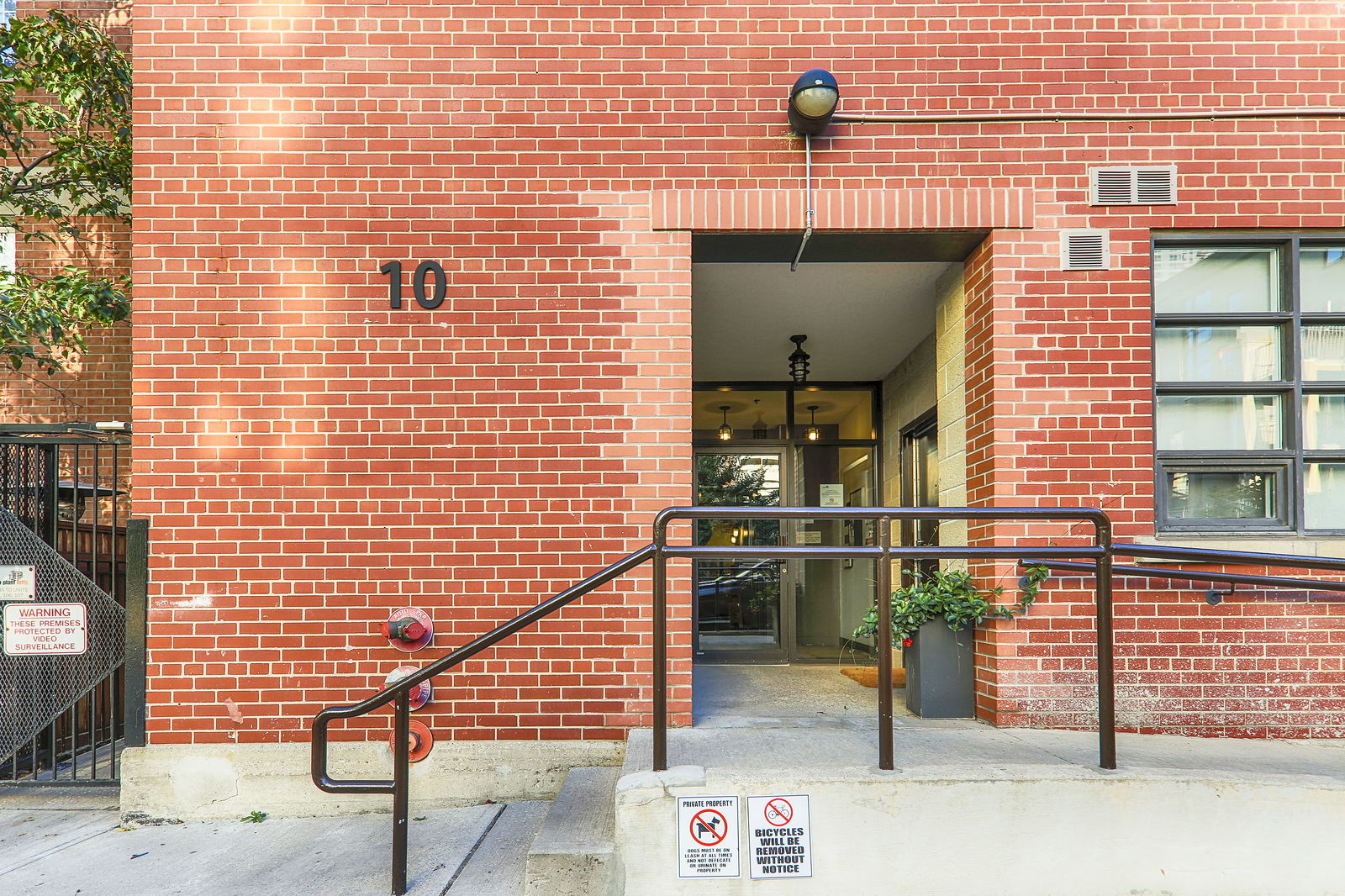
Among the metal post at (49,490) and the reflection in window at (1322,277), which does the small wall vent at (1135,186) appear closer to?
Result: the reflection in window at (1322,277)

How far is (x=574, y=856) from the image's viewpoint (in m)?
3.17

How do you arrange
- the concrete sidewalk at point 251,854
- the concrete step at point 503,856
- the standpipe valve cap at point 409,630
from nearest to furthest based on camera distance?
the concrete step at point 503,856 → the concrete sidewalk at point 251,854 → the standpipe valve cap at point 409,630

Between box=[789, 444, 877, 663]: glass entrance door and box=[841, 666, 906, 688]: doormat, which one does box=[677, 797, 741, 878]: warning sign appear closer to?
box=[841, 666, 906, 688]: doormat

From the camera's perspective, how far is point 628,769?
346 centimetres

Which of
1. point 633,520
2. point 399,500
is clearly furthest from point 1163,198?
point 399,500

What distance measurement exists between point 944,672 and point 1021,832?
154 cm

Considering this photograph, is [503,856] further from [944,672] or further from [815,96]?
[815,96]

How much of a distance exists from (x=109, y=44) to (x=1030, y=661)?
7672 millimetres

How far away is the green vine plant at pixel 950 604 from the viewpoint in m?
4.58

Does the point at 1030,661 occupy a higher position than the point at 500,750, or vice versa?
the point at 1030,661

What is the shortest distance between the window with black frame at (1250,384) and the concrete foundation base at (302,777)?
364 cm

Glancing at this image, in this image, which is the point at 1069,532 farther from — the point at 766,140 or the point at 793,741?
the point at 766,140

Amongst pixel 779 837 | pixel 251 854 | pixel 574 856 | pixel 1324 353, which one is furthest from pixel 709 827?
Answer: pixel 1324 353

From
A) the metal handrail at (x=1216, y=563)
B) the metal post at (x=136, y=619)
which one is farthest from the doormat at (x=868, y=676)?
the metal post at (x=136, y=619)
